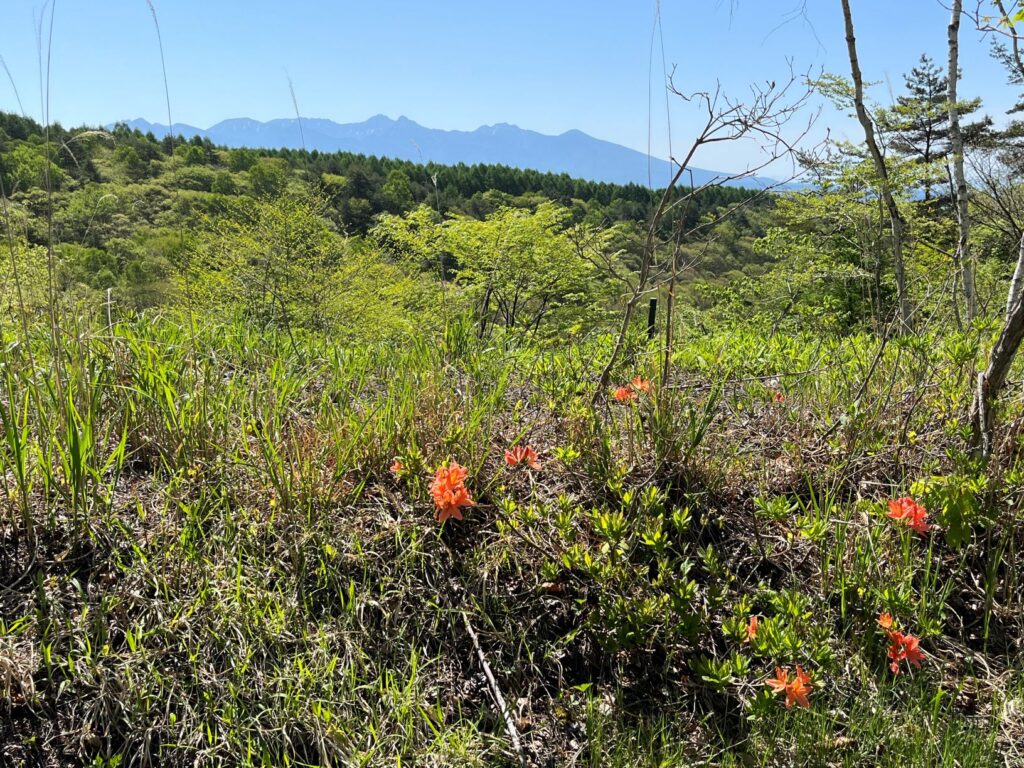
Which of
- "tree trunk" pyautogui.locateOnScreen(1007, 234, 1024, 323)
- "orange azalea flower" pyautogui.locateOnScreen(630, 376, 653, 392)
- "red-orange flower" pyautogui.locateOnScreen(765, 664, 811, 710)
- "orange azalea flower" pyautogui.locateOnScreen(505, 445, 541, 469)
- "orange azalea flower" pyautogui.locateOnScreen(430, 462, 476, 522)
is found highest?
"tree trunk" pyautogui.locateOnScreen(1007, 234, 1024, 323)

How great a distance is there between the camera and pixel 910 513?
5.26 feet

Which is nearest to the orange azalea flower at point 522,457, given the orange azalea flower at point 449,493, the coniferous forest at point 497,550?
the coniferous forest at point 497,550

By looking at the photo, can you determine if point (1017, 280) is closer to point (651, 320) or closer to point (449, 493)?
point (651, 320)

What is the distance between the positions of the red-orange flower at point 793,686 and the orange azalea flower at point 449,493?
0.80 metres

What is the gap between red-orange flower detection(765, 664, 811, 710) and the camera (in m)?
1.29

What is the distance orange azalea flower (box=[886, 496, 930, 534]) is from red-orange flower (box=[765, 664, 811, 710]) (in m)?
0.54

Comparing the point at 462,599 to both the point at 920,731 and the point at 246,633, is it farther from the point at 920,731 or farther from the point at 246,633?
the point at 920,731

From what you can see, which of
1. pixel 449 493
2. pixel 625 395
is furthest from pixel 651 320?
pixel 449 493

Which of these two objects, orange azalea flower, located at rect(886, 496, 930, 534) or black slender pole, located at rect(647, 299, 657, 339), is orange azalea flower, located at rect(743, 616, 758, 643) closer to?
orange azalea flower, located at rect(886, 496, 930, 534)

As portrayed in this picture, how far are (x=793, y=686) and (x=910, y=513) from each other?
612mm

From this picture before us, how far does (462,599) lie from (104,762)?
0.81 m

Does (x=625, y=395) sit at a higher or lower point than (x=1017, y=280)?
lower

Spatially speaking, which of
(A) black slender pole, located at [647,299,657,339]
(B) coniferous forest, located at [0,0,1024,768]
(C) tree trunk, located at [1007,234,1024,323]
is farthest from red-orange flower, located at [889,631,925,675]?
(A) black slender pole, located at [647,299,657,339]

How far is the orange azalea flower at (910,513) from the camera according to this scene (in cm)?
160
